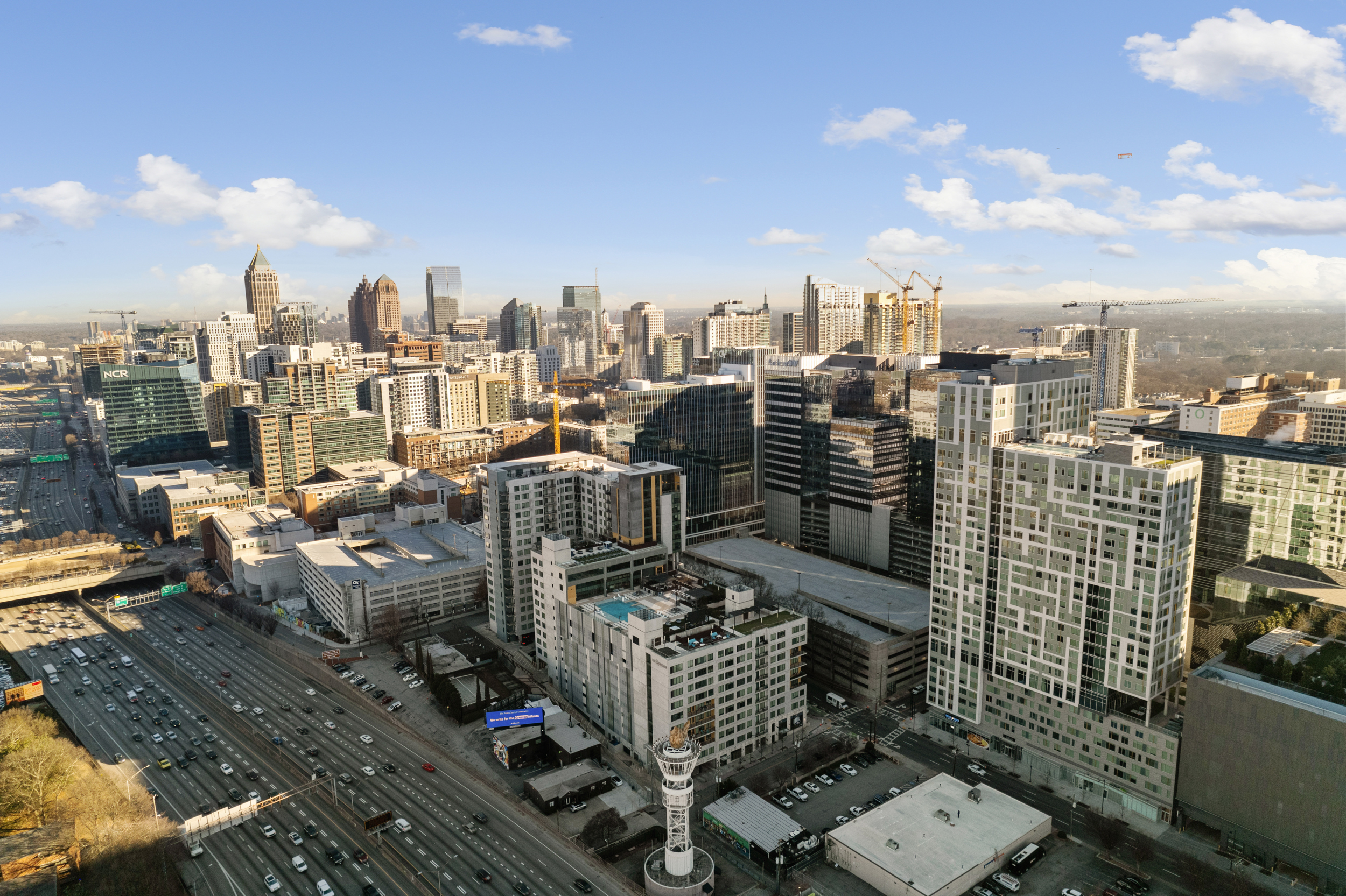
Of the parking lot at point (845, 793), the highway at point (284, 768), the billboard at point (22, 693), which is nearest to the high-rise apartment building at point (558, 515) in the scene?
the highway at point (284, 768)

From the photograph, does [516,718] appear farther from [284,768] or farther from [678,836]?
[678,836]

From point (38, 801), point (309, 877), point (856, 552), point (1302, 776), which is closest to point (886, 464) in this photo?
point (856, 552)

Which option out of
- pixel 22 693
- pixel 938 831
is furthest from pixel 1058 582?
pixel 22 693

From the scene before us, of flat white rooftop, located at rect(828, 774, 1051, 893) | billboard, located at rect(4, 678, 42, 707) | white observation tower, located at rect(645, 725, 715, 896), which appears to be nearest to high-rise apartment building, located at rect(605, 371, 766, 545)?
flat white rooftop, located at rect(828, 774, 1051, 893)

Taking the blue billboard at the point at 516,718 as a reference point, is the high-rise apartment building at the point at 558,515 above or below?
above

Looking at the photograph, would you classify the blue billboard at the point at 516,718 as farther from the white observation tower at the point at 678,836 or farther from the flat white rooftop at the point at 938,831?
the flat white rooftop at the point at 938,831

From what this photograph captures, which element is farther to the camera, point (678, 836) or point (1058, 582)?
point (1058, 582)

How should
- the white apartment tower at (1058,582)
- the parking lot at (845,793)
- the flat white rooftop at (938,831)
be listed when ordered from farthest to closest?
the parking lot at (845,793) < the white apartment tower at (1058,582) < the flat white rooftop at (938,831)
